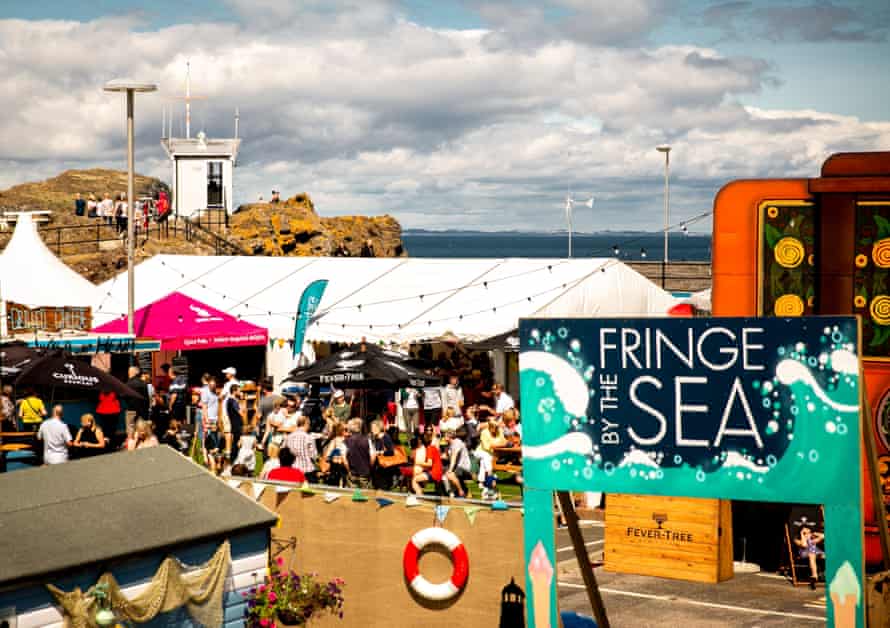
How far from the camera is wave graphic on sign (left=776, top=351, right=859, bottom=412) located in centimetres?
851

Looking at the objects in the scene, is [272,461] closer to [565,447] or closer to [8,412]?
[8,412]

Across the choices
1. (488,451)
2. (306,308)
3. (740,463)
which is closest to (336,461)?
(488,451)

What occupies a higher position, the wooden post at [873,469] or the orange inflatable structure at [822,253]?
the orange inflatable structure at [822,253]

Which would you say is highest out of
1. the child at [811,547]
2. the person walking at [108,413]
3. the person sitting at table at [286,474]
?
the person walking at [108,413]

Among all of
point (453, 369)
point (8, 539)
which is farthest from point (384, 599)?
point (453, 369)

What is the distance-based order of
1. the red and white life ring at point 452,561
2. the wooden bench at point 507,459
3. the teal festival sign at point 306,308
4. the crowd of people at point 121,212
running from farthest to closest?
1. the crowd of people at point 121,212
2. the teal festival sign at point 306,308
3. the wooden bench at point 507,459
4. the red and white life ring at point 452,561

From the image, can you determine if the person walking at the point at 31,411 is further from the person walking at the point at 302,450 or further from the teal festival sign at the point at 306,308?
the teal festival sign at the point at 306,308

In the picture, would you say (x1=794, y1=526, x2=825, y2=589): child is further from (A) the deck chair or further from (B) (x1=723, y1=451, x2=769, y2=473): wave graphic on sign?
(B) (x1=723, y1=451, x2=769, y2=473): wave graphic on sign

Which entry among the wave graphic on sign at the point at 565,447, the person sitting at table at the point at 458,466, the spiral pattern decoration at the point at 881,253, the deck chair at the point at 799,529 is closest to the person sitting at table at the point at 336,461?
the person sitting at table at the point at 458,466

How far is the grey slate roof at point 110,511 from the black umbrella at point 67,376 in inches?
261

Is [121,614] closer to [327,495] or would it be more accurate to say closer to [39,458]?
[327,495]

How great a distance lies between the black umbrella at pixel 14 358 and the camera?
794 inches

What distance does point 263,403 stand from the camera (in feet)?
69.0

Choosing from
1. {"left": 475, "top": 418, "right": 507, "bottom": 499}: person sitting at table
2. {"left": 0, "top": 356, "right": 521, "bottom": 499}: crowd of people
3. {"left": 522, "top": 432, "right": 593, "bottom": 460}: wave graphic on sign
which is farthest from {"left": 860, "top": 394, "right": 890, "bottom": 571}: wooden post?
{"left": 475, "top": 418, "right": 507, "bottom": 499}: person sitting at table
